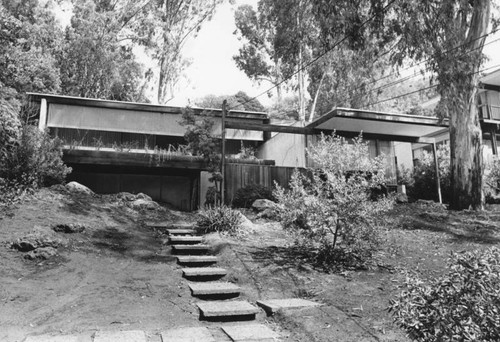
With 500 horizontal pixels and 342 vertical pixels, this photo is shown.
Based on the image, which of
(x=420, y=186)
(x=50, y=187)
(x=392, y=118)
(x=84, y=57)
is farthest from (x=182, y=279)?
(x=84, y=57)

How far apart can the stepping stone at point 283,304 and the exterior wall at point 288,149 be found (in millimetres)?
11315

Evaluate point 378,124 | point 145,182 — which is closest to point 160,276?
point 145,182

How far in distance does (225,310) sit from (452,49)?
395 inches

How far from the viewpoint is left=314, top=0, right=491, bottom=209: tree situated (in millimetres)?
10594

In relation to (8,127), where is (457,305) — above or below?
below

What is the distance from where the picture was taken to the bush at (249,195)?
12.9m

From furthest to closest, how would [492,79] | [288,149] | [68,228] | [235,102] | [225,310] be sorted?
[235,102] → [492,79] → [288,149] → [68,228] → [225,310]

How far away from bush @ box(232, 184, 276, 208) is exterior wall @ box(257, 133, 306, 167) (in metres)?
3.40

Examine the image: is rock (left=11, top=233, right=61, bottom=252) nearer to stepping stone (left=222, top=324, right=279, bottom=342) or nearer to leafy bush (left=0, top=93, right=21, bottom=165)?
leafy bush (left=0, top=93, right=21, bottom=165)

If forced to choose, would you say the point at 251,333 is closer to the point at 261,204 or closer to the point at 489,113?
the point at 261,204

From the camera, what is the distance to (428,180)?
53.8ft

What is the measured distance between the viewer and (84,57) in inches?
877

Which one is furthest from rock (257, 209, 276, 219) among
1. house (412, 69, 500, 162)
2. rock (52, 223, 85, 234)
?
house (412, 69, 500, 162)

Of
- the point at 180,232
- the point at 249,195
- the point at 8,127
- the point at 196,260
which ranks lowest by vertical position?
the point at 196,260
